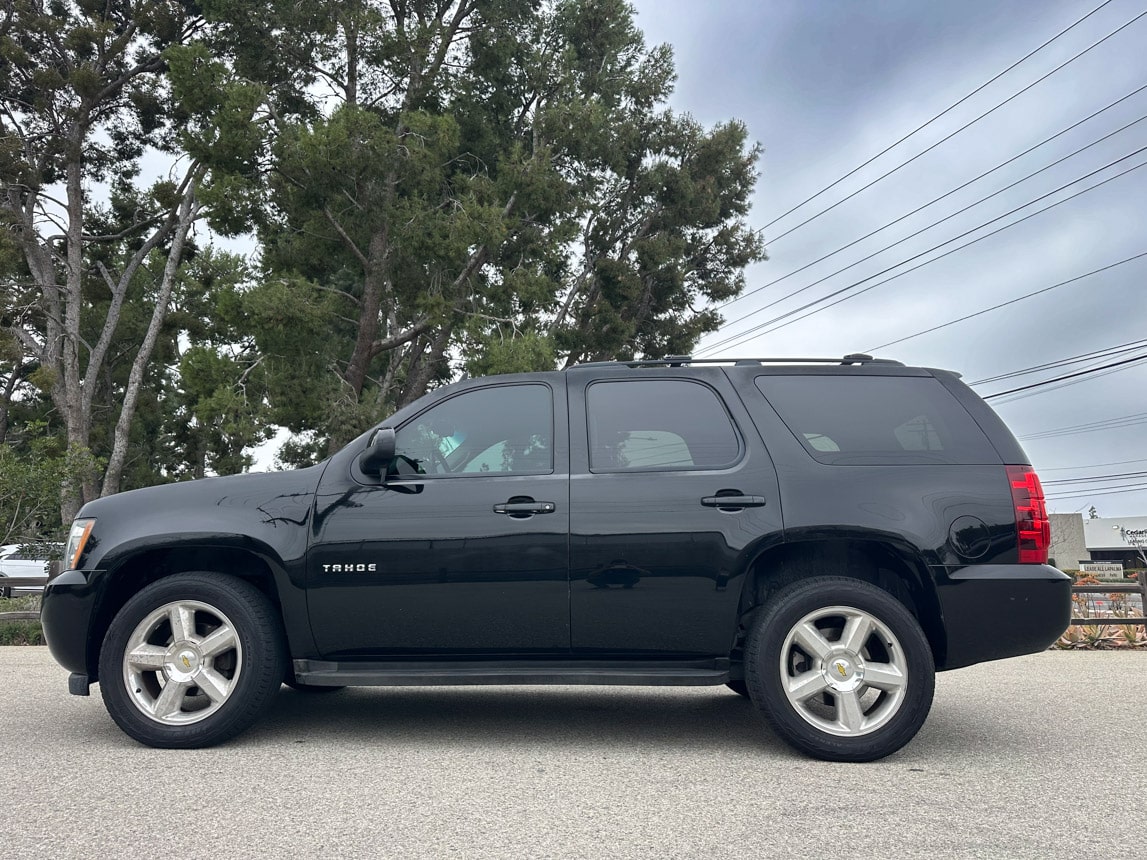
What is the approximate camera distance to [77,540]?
472 cm

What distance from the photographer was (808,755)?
14.1ft

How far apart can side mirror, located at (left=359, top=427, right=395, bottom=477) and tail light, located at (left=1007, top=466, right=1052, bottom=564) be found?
9.51 ft

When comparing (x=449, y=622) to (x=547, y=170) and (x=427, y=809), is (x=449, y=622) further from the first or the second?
(x=547, y=170)

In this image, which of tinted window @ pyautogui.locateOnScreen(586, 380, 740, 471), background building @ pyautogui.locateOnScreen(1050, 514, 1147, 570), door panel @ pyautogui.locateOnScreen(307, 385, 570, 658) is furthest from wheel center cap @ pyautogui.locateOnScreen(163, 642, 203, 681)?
background building @ pyautogui.locateOnScreen(1050, 514, 1147, 570)

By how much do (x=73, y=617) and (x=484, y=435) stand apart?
2164 mm

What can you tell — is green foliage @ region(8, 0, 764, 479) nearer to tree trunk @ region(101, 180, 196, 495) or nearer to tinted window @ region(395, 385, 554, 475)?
tree trunk @ region(101, 180, 196, 495)

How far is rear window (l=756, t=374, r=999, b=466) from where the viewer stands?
4.56 metres

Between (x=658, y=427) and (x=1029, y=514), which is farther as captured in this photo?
(x=658, y=427)

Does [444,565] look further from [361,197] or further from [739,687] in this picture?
[361,197]

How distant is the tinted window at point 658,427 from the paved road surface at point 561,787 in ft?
4.52

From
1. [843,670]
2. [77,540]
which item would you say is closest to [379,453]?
[77,540]

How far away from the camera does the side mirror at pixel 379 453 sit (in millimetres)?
4434

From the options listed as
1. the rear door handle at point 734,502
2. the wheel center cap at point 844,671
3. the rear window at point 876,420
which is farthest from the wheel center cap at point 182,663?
the rear window at point 876,420

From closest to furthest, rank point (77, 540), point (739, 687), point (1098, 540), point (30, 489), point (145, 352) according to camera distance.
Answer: point (77, 540) < point (739, 687) < point (30, 489) < point (145, 352) < point (1098, 540)
